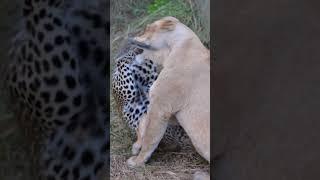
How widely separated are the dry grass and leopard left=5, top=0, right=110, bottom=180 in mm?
268

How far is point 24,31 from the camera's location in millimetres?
732

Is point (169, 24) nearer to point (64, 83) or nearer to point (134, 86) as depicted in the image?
point (134, 86)

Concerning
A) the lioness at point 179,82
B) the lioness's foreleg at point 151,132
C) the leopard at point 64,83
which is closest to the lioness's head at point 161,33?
the lioness at point 179,82

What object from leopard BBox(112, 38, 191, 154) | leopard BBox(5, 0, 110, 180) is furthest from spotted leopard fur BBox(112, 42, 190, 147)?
leopard BBox(5, 0, 110, 180)

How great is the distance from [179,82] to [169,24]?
0.32ft

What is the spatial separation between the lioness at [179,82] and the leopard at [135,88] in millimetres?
16

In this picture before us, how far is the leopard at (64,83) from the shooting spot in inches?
27.5

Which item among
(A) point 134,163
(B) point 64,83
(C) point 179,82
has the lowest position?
(A) point 134,163

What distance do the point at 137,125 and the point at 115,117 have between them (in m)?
0.05

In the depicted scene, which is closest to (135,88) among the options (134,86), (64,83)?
(134,86)

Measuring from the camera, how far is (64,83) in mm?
720

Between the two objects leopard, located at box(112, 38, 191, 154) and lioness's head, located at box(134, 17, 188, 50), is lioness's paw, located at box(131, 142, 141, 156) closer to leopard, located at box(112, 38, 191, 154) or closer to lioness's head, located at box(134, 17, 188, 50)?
leopard, located at box(112, 38, 191, 154)
